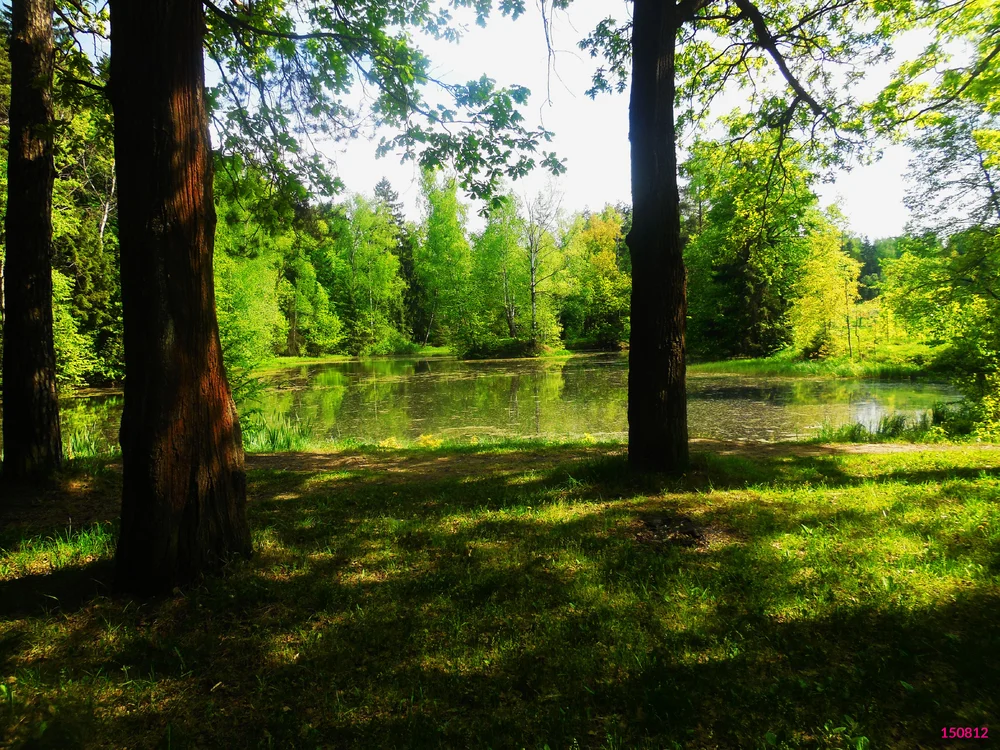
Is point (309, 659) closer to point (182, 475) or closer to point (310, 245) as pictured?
point (182, 475)

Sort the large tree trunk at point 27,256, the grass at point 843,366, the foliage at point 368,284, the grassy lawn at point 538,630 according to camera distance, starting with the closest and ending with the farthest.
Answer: the grassy lawn at point 538,630, the large tree trunk at point 27,256, the grass at point 843,366, the foliage at point 368,284

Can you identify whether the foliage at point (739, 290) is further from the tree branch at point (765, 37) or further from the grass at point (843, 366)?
the tree branch at point (765, 37)

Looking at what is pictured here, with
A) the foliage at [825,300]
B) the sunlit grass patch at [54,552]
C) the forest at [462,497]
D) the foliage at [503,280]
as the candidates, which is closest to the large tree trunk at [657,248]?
the forest at [462,497]

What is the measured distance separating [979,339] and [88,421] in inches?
921

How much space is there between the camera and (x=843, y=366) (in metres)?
23.8

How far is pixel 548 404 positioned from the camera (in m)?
17.1

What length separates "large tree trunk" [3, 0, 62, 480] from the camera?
5324 mm

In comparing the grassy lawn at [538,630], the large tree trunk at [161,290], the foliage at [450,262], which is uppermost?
the foliage at [450,262]

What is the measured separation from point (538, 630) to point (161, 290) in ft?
9.68

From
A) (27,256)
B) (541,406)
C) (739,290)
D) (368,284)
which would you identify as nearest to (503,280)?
(368,284)

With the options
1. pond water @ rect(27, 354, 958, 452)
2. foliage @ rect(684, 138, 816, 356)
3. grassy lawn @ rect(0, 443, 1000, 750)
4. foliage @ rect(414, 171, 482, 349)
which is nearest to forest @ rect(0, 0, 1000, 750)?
grassy lawn @ rect(0, 443, 1000, 750)

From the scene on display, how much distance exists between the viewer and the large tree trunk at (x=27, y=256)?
5324mm

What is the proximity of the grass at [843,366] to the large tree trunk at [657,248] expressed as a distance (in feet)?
68.1

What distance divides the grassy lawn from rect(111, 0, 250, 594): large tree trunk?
0.44m
